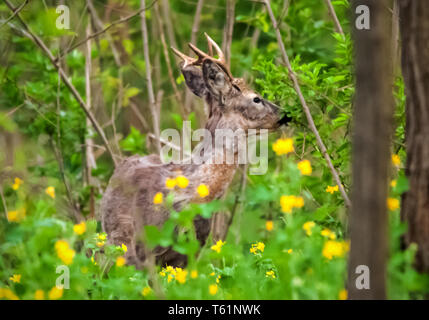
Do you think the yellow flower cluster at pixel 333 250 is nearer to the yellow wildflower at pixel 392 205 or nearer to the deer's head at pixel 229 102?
the yellow wildflower at pixel 392 205

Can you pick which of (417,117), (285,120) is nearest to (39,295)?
(417,117)

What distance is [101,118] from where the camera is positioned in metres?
8.75

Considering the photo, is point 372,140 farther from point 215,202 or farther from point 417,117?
point 215,202

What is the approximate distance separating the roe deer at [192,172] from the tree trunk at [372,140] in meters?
2.69

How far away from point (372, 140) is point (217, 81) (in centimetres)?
329

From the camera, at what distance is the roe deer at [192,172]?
4938 mm

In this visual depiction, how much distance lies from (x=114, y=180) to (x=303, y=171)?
254 cm

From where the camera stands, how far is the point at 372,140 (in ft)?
7.21

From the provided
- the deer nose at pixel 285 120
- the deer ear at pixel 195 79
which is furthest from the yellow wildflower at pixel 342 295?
the deer ear at pixel 195 79

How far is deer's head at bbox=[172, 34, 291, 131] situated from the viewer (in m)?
5.33

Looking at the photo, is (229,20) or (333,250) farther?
(229,20)

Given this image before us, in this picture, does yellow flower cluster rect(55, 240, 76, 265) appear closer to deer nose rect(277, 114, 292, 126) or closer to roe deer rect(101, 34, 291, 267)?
roe deer rect(101, 34, 291, 267)

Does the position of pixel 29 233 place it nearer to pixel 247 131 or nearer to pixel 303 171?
pixel 303 171
